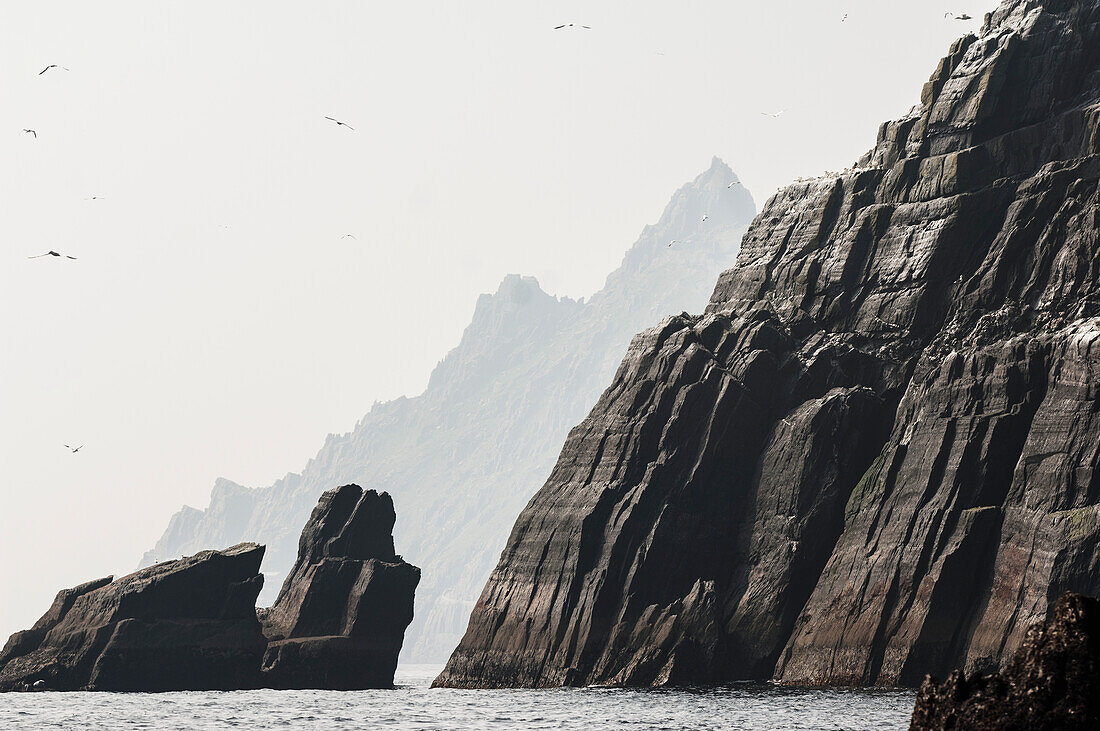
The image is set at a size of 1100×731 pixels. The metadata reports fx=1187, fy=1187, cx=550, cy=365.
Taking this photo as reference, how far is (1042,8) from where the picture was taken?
9456 cm

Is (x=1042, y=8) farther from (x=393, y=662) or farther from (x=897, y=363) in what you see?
(x=393, y=662)

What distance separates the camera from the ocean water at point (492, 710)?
2032 inches

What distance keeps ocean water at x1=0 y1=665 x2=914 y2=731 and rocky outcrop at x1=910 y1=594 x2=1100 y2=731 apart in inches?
841

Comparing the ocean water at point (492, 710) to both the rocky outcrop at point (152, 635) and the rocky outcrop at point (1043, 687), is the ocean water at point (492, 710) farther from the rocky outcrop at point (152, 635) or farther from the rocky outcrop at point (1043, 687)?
the rocky outcrop at point (1043, 687)

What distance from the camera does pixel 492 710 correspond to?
62281 mm

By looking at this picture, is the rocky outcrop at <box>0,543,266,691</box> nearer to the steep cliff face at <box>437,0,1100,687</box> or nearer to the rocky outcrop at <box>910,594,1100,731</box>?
the steep cliff face at <box>437,0,1100,687</box>

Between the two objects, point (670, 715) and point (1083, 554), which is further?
point (1083, 554)

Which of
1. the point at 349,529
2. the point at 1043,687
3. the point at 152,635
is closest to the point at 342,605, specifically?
the point at 349,529

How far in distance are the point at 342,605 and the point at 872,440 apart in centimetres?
4270

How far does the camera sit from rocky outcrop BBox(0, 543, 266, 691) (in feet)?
275

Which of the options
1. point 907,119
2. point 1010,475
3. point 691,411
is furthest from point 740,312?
point 1010,475

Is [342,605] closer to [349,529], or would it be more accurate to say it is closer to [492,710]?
[349,529]

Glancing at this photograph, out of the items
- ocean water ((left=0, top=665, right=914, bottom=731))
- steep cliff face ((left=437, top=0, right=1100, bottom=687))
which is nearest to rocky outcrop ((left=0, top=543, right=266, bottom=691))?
ocean water ((left=0, top=665, right=914, bottom=731))

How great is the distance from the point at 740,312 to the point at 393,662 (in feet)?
131
